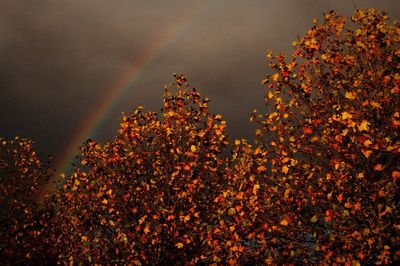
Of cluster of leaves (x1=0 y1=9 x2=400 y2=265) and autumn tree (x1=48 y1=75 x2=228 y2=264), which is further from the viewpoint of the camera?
autumn tree (x1=48 y1=75 x2=228 y2=264)

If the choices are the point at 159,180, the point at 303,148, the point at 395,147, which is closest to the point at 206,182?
the point at 159,180

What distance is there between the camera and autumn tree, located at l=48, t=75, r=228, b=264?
15.6 metres

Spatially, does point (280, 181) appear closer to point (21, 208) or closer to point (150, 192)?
point (150, 192)

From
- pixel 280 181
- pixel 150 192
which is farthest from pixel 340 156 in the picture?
pixel 150 192

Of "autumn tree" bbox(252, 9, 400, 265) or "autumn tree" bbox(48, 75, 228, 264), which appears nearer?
"autumn tree" bbox(252, 9, 400, 265)

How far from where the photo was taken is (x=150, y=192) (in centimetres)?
1617

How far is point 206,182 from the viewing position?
18.0m

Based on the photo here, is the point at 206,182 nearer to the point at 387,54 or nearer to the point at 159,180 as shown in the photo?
the point at 159,180

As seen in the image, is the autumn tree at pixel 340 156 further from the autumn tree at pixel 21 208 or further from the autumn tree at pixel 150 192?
the autumn tree at pixel 21 208

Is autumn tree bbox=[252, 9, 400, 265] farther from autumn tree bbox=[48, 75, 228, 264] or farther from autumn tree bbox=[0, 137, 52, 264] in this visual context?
autumn tree bbox=[0, 137, 52, 264]

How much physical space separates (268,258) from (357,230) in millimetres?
2504

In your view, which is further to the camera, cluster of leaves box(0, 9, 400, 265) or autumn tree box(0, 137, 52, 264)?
autumn tree box(0, 137, 52, 264)

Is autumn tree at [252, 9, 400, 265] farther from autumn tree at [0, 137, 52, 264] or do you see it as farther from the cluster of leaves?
autumn tree at [0, 137, 52, 264]

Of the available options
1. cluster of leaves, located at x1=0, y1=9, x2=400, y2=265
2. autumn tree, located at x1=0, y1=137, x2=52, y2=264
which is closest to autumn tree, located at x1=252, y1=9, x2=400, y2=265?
cluster of leaves, located at x1=0, y1=9, x2=400, y2=265
